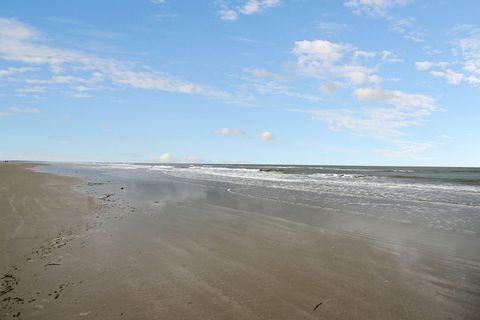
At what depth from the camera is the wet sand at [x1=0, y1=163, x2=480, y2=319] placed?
14.7 feet

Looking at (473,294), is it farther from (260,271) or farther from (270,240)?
(270,240)

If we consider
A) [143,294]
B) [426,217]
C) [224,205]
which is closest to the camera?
[143,294]

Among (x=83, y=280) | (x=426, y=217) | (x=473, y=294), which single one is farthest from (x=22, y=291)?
(x=426, y=217)

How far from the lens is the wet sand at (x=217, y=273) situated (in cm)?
449

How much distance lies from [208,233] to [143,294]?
4.10 metres

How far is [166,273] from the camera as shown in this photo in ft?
19.0

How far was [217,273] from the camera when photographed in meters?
5.82

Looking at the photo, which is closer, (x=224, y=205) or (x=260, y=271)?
(x=260, y=271)

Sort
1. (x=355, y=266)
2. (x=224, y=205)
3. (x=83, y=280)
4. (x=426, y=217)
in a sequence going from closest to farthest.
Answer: (x=83, y=280)
(x=355, y=266)
(x=426, y=217)
(x=224, y=205)

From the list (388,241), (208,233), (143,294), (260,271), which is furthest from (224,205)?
(143,294)

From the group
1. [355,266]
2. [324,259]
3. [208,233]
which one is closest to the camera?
[355,266]

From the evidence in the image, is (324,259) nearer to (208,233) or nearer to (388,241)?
(388,241)

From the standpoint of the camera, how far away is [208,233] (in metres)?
8.98

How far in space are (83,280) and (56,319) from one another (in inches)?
50.5
